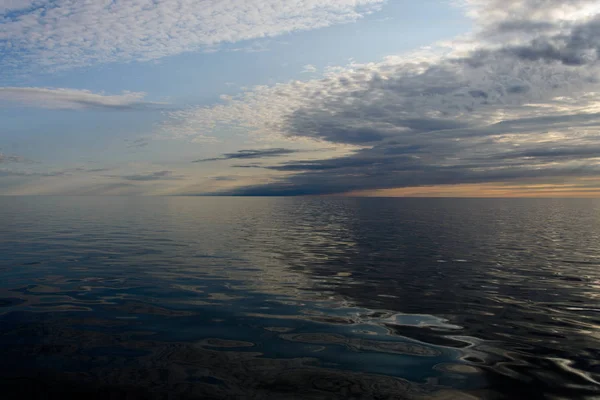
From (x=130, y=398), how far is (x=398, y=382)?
6.03m

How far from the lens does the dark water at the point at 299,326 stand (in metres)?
9.02

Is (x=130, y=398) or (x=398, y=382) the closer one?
(x=130, y=398)

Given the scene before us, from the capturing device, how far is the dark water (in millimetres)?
9016

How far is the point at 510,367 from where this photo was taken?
9.95 meters

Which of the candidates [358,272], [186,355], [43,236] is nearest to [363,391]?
[186,355]

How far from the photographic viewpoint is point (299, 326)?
43.1ft

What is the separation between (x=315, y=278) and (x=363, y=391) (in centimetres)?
1259

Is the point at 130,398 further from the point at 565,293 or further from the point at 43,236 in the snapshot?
the point at 43,236

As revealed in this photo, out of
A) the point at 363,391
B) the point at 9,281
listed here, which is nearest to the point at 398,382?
the point at 363,391

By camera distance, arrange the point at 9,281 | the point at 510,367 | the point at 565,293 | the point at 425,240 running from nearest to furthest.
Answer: the point at 510,367
the point at 565,293
the point at 9,281
the point at 425,240

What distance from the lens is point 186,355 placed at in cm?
1060

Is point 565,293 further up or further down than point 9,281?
further down

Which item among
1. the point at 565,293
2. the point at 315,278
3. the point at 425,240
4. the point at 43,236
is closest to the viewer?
the point at 565,293

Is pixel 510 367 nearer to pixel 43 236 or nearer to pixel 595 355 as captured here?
pixel 595 355
